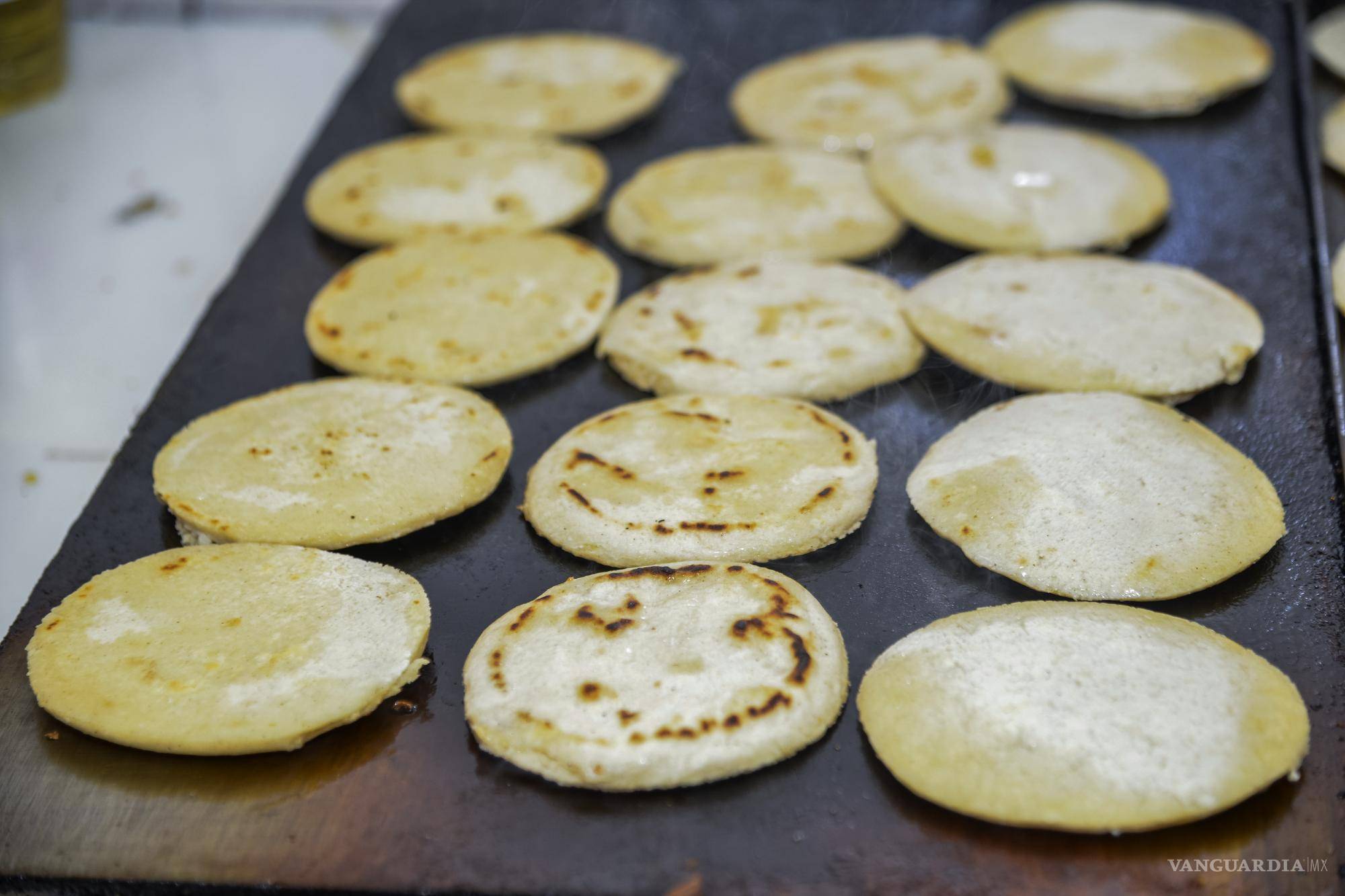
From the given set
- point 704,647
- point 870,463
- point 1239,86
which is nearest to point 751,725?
point 704,647

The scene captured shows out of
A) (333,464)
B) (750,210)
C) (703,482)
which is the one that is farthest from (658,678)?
(750,210)

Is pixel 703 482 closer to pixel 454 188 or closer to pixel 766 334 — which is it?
pixel 766 334

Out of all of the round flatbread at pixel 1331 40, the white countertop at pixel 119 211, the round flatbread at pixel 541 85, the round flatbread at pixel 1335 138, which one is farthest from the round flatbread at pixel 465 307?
the round flatbread at pixel 1331 40

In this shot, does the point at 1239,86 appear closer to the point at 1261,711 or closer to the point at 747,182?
the point at 747,182

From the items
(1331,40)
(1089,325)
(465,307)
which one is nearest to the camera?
(1089,325)

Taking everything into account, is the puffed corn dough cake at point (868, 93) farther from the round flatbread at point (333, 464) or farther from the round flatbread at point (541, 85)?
the round flatbread at point (333, 464)
